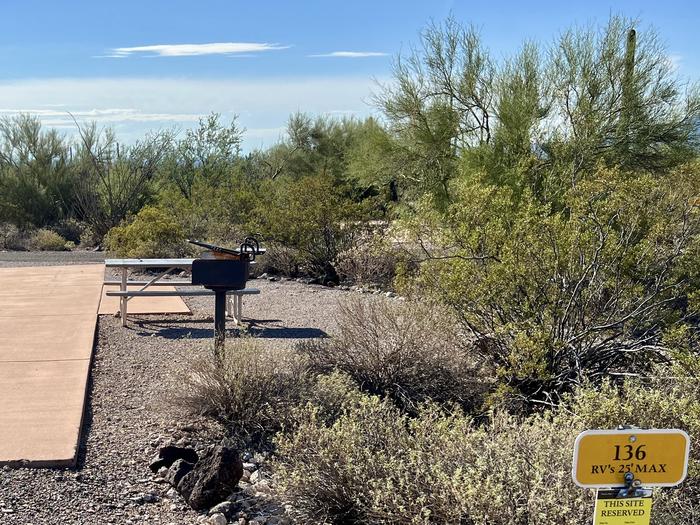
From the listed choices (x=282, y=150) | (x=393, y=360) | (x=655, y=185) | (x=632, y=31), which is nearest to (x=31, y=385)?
(x=393, y=360)

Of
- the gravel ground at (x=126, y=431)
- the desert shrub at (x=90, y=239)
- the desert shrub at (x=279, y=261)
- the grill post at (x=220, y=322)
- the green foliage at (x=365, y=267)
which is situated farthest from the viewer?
the desert shrub at (x=90, y=239)

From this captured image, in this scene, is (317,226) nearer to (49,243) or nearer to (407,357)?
(407,357)

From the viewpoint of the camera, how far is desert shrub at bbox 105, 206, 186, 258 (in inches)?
651

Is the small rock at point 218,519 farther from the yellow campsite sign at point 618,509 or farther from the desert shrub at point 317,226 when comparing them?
the desert shrub at point 317,226

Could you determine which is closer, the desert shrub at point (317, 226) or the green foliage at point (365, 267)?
the green foliage at point (365, 267)

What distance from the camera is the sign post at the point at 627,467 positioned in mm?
2922

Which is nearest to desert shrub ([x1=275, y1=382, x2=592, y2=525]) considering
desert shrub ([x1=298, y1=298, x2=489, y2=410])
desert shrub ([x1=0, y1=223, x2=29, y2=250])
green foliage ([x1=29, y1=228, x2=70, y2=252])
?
desert shrub ([x1=298, y1=298, x2=489, y2=410])

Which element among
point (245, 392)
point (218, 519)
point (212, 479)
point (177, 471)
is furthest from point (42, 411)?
point (218, 519)

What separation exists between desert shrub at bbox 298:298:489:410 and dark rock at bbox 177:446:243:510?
191cm

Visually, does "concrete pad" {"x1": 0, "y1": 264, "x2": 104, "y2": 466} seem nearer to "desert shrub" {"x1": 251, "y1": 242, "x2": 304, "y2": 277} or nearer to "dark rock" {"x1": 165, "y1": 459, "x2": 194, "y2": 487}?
"dark rock" {"x1": 165, "y1": 459, "x2": 194, "y2": 487}

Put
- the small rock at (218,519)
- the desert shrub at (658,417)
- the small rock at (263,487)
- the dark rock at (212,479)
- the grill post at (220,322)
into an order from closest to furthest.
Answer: the desert shrub at (658,417), the small rock at (218,519), the dark rock at (212,479), the small rock at (263,487), the grill post at (220,322)

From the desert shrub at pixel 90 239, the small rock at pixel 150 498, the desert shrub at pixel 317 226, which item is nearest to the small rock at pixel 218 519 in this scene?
the small rock at pixel 150 498

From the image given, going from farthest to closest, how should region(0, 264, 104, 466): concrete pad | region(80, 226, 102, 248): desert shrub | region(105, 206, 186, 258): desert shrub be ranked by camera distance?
region(80, 226, 102, 248): desert shrub
region(105, 206, 186, 258): desert shrub
region(0, 264, 104, 466): concrete pad

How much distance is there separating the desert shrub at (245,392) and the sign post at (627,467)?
3.16 m
